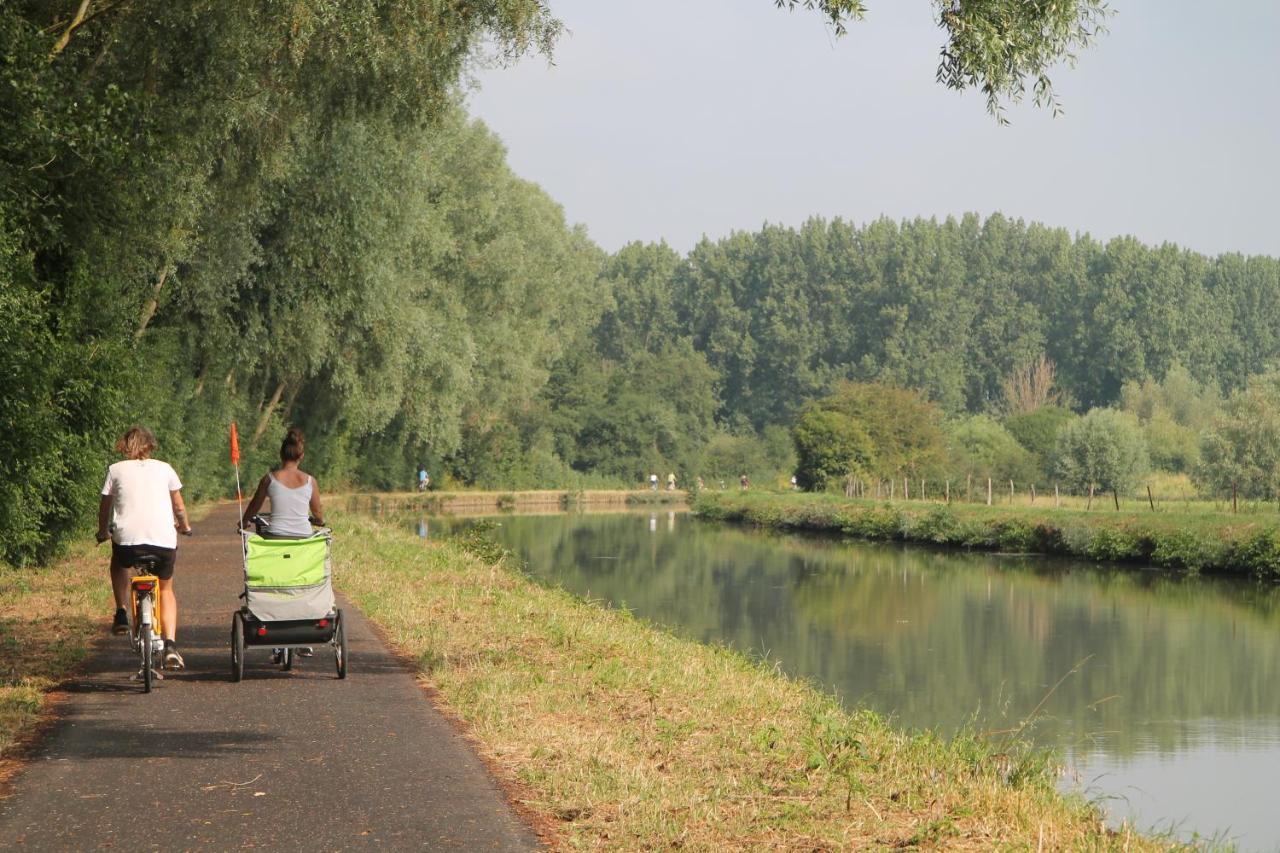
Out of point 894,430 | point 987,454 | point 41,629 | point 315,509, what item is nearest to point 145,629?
point 315,509

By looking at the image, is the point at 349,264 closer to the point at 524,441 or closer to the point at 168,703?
the point at 168,703

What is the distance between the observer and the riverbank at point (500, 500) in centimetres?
5388

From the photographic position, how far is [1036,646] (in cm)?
2173

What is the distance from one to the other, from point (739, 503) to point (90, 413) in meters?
45.6

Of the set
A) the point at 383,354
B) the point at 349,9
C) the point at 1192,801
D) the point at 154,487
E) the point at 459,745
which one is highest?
the point at 349,9

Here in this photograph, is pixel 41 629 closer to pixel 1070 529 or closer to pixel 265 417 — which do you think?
pixel 265 417

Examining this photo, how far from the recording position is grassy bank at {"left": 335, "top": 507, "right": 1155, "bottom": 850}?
6.72 metres

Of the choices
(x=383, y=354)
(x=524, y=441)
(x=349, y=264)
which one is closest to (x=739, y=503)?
(x=524, y=441)

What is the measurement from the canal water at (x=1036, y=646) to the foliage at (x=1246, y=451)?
2282 centimetres

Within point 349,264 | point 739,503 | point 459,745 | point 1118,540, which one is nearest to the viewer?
point 459,745

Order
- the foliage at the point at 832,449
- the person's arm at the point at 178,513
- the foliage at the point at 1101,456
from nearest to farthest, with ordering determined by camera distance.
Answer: the person's arm at the point at 178,513
the foliage at the point at 832,449
the foliage at the point at 1101,456

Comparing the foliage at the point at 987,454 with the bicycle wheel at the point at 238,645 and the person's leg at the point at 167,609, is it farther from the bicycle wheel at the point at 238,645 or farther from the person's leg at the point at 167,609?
the person's leg at the point at 167,609

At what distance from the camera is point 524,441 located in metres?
80.3

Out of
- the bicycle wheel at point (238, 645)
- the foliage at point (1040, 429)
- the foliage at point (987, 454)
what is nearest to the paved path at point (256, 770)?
the bicycle wheel at point (238, 645)
